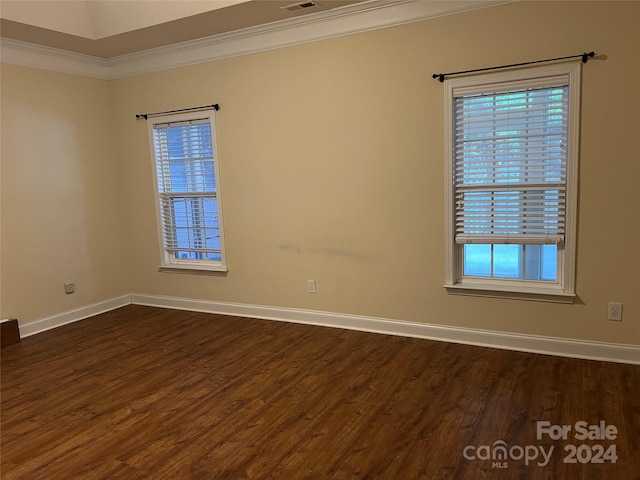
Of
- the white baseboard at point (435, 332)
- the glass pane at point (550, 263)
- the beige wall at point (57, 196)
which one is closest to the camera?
the white baseboard at point (435, 332)

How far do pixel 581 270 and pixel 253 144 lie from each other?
292 centimetres

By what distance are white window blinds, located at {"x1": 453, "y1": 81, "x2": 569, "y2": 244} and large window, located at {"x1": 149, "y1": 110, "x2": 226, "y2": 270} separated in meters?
2.39

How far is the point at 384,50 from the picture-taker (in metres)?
3.76

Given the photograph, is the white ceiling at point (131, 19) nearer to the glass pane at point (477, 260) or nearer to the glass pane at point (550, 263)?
the glass pane at point (477, 260)

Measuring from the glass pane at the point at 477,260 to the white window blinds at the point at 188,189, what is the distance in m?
2.44

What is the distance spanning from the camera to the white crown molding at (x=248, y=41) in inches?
142

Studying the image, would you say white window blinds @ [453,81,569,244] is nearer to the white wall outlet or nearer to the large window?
the white wall outlet

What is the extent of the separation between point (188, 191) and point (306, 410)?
2.92 meters

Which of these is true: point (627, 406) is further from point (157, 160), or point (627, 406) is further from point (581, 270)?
point (157, 160)

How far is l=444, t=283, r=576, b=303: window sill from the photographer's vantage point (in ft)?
11.1

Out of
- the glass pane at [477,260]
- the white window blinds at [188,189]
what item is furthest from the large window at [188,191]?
the glass pane at [477,260]

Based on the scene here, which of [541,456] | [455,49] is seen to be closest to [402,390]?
[541,456]

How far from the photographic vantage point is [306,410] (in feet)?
9.31

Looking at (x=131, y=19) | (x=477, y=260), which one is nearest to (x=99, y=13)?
(x=131, y=19)
